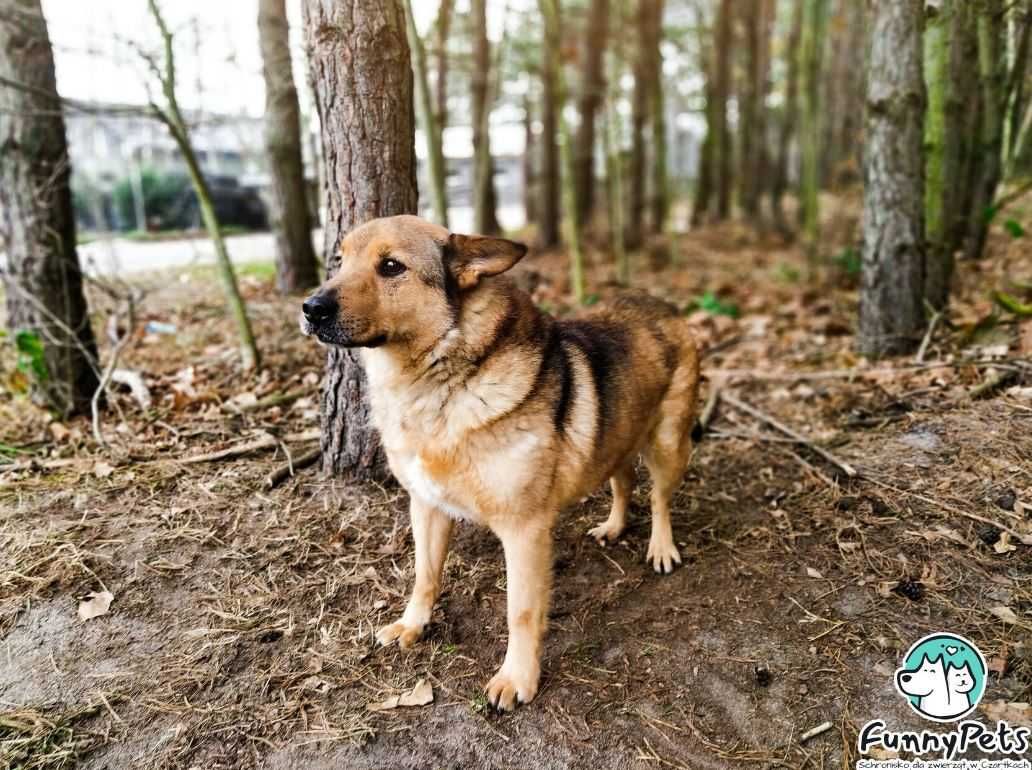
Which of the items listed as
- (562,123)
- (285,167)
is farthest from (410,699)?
(562,123)

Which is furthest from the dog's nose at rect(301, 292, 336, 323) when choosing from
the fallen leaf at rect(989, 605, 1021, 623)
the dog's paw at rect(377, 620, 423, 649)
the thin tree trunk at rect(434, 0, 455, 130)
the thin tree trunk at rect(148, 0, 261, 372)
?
the thin tree trunk at rect(434, 0, 455, 130)

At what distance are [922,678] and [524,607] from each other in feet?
5.95

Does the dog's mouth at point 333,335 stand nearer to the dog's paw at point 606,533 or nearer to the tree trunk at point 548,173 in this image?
the dog's paw at point 606,533

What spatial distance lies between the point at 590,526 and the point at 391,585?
4.54 feet

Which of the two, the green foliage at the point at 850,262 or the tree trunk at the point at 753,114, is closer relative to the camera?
the green foliage at the point at 850,262

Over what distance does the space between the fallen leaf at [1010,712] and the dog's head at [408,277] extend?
2.76 m

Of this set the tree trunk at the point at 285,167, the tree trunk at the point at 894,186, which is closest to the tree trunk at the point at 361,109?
the tree trunk at the point at 894,186

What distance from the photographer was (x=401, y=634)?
139 inches

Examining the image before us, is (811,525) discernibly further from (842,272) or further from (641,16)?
(641,16)

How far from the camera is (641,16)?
47.0ft

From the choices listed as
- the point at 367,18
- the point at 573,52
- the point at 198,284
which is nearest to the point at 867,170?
the point at 367,18

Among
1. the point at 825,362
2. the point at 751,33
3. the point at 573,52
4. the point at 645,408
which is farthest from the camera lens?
the point at 751,33

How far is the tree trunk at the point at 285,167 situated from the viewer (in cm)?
780

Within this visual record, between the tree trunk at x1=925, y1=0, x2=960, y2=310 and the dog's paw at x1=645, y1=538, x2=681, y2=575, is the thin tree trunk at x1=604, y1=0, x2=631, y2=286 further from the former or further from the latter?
the dog's paw at x1=645, y1=538, x2=681, y2=575
